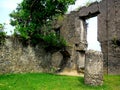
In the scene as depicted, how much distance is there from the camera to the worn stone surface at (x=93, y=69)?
571 inches

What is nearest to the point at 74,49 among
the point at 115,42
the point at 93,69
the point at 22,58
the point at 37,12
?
the point at 115,42

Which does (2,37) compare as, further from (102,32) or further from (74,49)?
(74,49)

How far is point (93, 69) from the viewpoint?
48.1ft

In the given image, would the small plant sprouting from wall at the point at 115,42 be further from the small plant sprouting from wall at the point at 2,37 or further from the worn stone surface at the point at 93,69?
the small plant sprouting from wall at the point at 2,37

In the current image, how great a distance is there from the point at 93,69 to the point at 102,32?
701cm

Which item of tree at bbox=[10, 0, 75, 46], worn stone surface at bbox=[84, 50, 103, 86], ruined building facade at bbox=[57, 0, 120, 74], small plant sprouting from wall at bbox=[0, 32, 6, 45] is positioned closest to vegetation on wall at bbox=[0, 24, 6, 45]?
small plant sprouting from wall at bbox=[0, 32, 6, 45]

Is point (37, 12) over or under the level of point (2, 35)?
over

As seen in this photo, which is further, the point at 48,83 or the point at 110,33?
the point at 110,33

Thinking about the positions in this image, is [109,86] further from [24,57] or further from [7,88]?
[24,57]

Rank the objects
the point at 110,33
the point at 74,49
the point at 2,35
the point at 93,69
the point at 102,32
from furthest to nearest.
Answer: the point at 74,49, the point at 102,32, the point at 110,33, the point at 2,35, the point at 93,69

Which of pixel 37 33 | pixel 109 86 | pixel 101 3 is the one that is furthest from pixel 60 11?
pixel 109 86

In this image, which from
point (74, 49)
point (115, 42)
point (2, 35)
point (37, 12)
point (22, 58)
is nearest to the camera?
point (2, 35)

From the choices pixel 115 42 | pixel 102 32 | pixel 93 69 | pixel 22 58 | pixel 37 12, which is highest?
pixel 37 12

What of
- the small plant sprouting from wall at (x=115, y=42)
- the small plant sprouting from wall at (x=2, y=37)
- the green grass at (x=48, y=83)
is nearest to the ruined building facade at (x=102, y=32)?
the small plant sprouting from wall at (x=115, y=42)
